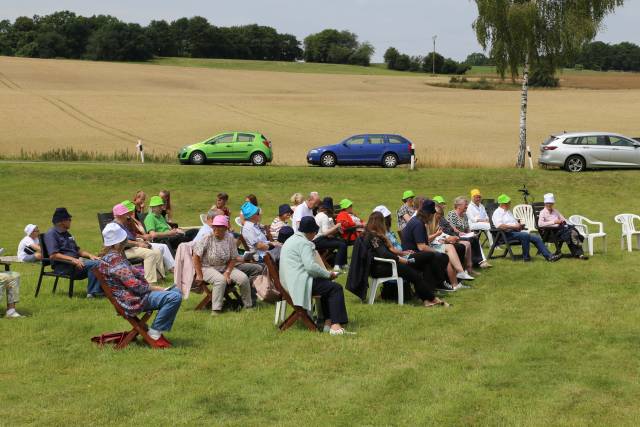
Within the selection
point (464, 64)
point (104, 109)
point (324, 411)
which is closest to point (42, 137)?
point (104, 109)

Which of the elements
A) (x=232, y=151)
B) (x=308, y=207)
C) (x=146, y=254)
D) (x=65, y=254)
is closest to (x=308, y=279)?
(x=65, y=254)

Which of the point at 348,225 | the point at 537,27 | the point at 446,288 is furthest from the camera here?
the point at 537,27

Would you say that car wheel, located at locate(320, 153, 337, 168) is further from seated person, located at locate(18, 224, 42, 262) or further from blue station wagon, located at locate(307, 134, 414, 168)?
seated person, located at locate(18, 224, 42, 262)

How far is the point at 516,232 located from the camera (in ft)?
51.2

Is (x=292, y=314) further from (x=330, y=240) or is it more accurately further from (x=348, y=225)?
(x=348, y=225)

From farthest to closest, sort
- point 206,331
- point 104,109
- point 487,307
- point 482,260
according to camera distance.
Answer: point 104,109, point 482,260, point 487,307, point 206,331

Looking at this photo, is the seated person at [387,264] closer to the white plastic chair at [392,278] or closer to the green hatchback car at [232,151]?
the white plastic chair at [392,278]

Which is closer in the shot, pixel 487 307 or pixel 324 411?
pixel 324 411

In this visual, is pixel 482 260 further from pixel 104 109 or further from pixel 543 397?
pixel 104 109

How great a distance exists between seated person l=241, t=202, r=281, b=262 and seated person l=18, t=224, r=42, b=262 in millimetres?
2874

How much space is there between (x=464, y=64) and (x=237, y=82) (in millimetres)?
44411

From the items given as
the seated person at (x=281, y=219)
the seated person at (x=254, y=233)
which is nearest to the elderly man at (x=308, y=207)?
the seated person at (x=281, y=219)

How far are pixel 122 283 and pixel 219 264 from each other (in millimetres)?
2210

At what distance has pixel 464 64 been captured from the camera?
11762 cm
